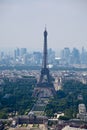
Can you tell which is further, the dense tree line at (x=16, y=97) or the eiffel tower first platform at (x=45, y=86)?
the eiffel tower first platform at (x=45, y=86)

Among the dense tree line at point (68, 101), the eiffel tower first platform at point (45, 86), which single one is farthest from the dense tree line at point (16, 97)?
the dense tree line at point (68, 101)

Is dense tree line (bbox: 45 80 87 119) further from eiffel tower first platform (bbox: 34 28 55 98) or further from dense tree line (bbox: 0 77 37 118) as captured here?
dense tree line (bbox: 0 77 37 118)

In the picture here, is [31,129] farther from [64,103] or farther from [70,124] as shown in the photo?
[64,103]

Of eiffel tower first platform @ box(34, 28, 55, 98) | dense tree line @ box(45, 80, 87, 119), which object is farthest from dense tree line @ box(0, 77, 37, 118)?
dense tree line @ box(45, 80, 87, 119)

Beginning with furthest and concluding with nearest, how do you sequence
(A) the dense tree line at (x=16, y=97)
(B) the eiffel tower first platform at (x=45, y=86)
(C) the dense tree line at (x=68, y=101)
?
(B) the eiffel tower first platform at (x=45, y=86) → (A) the dense tree line at (x=16, y=97) → (C) the dense tree line at (x=68, y=101)

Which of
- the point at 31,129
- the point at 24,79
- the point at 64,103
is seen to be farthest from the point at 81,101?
the point at 24,79

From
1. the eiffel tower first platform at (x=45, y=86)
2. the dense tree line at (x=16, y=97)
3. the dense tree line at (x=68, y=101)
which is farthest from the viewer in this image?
the eiffel tower first platform at (x=45, y=86)

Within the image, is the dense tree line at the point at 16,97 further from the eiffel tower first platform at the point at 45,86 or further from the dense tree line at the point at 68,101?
the dense tree line at the point at 68,101
